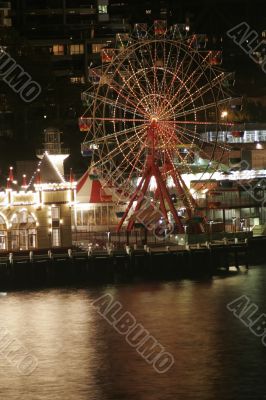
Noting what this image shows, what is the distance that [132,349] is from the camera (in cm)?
4075

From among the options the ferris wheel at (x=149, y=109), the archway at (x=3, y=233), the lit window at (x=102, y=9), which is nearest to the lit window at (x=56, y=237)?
the archway at (x=3, y=233)

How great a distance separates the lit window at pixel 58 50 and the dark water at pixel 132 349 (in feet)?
171

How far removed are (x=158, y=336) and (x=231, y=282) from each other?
13494 millimetres

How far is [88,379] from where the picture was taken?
121ft

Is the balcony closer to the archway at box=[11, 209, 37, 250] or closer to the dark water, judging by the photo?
the archway at box=[11, 209, 37, 250]

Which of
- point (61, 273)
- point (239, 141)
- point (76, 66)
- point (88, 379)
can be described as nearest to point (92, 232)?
point (61, 273)

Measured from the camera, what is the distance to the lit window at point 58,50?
103062 millimetres

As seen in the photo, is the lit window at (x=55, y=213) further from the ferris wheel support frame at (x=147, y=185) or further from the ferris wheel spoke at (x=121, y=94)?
the ferris wheel spoke at (x=121, y=94)

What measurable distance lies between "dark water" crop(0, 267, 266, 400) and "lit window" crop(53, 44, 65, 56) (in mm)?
52059

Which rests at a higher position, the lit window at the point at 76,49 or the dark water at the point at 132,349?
the lit window at the point at 76,49

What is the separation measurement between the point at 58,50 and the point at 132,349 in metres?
65.9

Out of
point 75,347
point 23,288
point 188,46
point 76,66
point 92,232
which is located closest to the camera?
point 75,347

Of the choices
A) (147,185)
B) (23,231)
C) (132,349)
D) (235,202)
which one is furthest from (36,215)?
(132,349)

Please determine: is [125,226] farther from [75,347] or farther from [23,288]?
[75,347]
